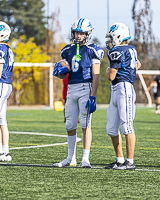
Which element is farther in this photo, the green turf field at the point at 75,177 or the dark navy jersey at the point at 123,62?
the dark navy jersey at the point at 123,62

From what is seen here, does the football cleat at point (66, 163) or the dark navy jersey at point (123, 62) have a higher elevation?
the dark navy jersey at point (123, 62)

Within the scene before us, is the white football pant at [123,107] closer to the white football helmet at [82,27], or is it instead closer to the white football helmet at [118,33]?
the white football helmet at [118,33]

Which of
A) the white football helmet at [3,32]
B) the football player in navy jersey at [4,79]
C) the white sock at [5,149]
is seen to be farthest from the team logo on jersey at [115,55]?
the white sock at [5,149]

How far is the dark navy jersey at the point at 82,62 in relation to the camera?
236 inches

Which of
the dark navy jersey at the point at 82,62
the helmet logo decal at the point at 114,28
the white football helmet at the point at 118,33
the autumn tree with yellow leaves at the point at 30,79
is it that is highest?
the helmet logo decal at the point at 114,28

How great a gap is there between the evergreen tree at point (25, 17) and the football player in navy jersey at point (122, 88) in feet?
130

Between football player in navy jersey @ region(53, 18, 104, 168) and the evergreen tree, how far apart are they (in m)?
39.4

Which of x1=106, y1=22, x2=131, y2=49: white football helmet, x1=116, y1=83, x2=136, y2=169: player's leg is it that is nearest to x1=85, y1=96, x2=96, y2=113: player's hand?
x1=116, y1=83, x2=136, y2=169: player's leg

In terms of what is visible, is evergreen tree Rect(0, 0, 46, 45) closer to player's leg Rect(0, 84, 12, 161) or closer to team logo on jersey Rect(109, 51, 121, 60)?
player's leg Rect(0, 84, 12, 161)

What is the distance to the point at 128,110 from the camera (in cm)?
571

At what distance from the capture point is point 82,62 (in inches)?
237

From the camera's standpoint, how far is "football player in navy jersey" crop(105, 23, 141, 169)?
223 inches

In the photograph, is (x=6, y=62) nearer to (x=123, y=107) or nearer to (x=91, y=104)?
(x=91, y=104)

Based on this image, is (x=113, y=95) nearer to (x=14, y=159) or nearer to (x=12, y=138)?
(x=14, y=159)
